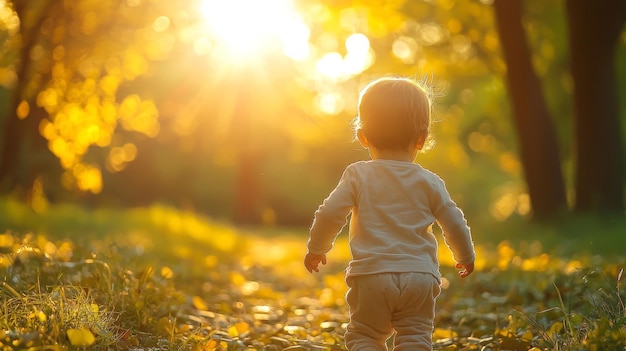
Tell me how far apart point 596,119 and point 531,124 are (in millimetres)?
1506

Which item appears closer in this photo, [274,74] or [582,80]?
[582,80]

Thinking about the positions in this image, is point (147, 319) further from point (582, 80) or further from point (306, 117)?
point (306, 117)

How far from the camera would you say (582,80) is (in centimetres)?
1423

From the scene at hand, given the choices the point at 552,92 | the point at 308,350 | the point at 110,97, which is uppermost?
the point at 552,92

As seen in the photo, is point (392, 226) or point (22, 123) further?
point (22, 123)

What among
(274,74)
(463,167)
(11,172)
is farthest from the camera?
(463,167)

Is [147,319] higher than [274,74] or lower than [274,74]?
lower

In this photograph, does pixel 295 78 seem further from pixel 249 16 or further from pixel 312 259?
pixel 312 259

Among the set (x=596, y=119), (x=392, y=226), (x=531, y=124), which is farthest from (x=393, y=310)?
(x=531, y=124)

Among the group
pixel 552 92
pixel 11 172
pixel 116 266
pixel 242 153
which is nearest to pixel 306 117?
pixel 242 153

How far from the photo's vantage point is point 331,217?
4.14 m

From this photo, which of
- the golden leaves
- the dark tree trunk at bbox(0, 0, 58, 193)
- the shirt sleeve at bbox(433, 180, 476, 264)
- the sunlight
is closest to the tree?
the dark tree trunk at bbox(0, 0, 58, 193)

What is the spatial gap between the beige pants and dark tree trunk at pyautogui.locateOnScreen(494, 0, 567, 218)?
11.8 meters

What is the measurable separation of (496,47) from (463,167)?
32.5 m
